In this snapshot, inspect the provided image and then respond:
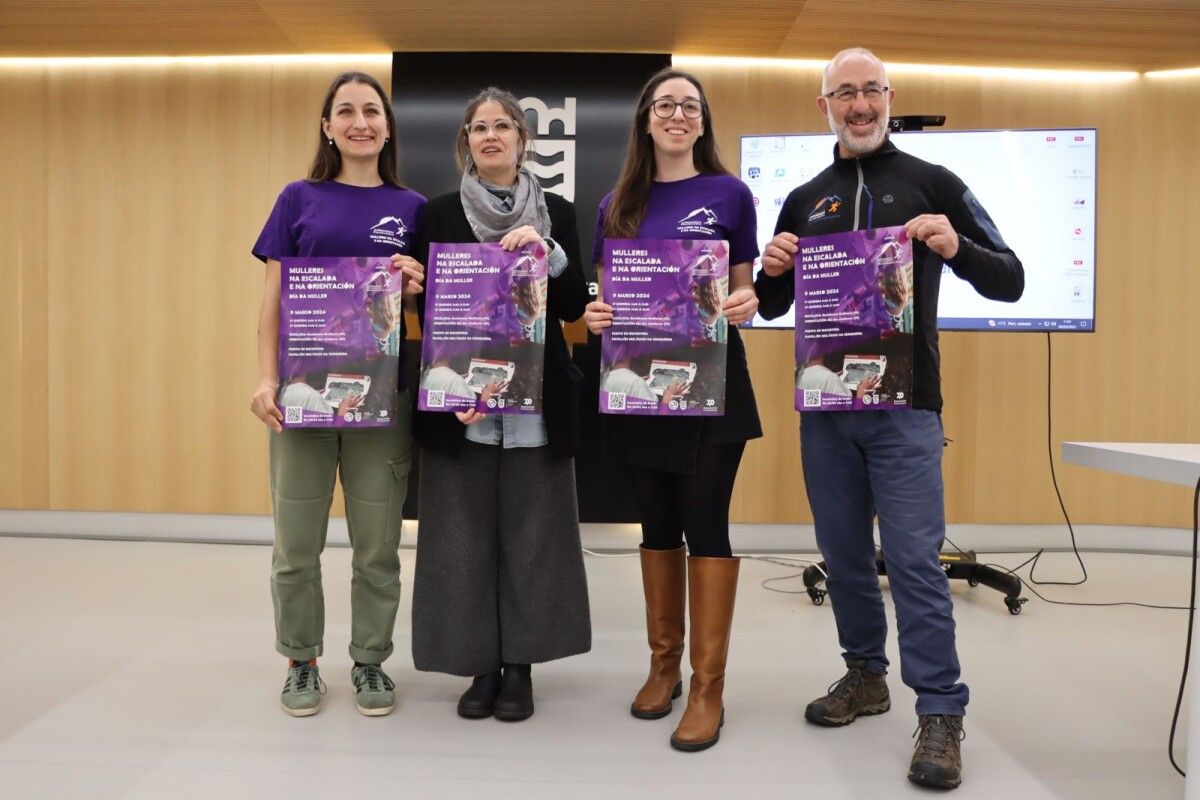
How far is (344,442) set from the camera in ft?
6.96

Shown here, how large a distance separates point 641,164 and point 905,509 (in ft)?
3.22

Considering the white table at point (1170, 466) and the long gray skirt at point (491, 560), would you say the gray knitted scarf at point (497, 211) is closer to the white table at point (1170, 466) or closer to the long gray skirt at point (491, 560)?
the long gray skirt at point (491, 560)

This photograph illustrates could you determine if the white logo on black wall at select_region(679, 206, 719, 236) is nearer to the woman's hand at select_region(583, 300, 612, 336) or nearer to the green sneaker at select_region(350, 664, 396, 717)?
the woman's hand at select_region(583, 300, 612, 336)

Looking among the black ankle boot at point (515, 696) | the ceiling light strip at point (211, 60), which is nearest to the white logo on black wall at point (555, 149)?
the ceiling light strip at point (211, 60)

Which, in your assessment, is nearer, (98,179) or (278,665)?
(278,665)

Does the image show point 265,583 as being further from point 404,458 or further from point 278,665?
point 404,458

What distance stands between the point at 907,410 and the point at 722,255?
1.74ft

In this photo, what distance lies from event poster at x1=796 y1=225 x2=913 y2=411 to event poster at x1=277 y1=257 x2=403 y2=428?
3.12 ft

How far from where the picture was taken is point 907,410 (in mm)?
1834

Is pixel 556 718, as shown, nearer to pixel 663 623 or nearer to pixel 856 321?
pixel 663 623

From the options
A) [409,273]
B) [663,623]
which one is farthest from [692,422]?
[409,273]

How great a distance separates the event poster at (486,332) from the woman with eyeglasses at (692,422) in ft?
0.51

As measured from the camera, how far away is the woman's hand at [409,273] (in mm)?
1937

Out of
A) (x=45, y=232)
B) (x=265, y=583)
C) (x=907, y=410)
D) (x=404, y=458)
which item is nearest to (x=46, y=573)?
(x=265, y=583)
